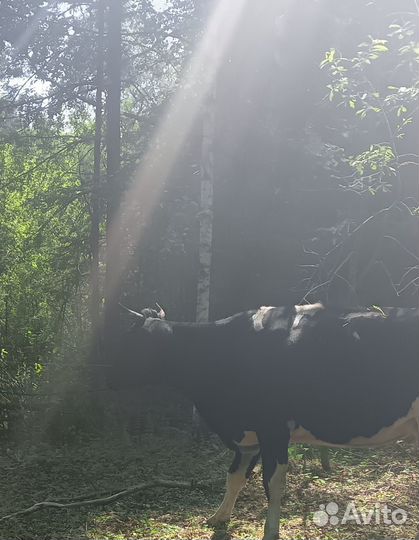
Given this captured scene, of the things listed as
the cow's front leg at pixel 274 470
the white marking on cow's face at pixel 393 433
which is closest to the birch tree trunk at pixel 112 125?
the cow's front leg at pixel 274 470

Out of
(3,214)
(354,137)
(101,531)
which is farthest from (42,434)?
(3,214)

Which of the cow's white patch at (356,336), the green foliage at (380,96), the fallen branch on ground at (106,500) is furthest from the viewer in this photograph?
the fallen branch on ground at (106,500)

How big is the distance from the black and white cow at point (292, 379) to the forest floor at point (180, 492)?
0.70m

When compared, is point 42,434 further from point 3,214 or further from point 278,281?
point 3,214

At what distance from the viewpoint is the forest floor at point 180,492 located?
627cm

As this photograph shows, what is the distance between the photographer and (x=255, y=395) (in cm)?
606

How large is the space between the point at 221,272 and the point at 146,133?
13.0 feet

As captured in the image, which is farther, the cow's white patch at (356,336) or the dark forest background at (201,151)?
the dark forest background at (201,151)

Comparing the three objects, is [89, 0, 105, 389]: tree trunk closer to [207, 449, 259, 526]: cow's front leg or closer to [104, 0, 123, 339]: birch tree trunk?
[104, 0, 123, 339]: birch tree trunk

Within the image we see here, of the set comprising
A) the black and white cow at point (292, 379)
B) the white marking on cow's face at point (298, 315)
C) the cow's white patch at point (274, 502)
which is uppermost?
the white marking on cow's face at point (298, 315)

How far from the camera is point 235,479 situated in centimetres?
643

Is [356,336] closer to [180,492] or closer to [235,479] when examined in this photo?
[235,479]

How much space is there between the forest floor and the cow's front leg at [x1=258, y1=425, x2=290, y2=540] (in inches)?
12.6

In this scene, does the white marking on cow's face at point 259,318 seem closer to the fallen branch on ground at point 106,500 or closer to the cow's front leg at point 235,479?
the cow's front leg at point 235,479
